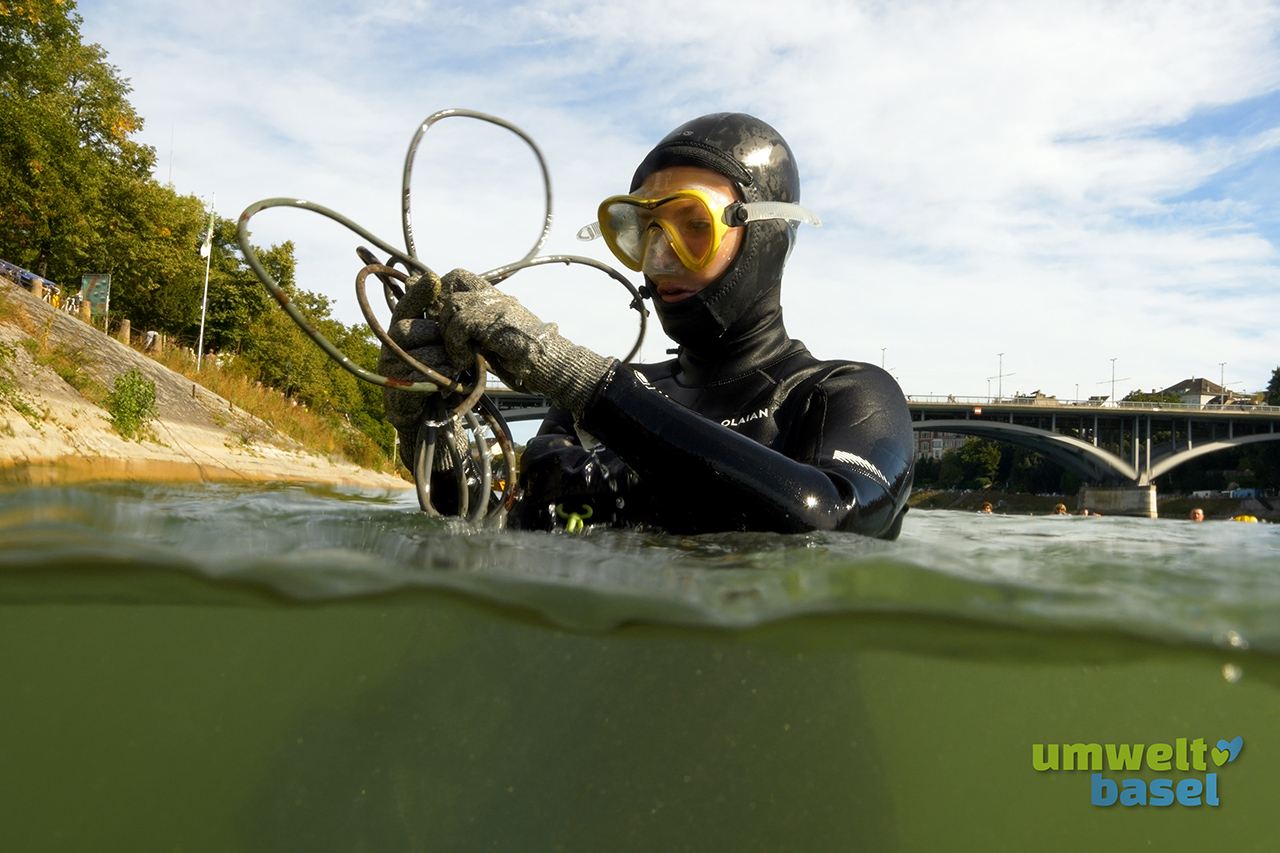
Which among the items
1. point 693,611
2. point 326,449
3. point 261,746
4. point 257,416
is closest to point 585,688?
point 693,611

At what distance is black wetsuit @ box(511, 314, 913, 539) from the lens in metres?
2.72

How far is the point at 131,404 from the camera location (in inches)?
666

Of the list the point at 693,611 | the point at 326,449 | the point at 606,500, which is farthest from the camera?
the point at 326,449

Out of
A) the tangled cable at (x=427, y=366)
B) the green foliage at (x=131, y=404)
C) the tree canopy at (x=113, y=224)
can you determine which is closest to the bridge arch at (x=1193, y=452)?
the tree canopy at (x=113, y=224)

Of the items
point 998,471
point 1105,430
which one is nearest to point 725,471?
point 1105,430

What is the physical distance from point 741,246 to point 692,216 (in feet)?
0.87

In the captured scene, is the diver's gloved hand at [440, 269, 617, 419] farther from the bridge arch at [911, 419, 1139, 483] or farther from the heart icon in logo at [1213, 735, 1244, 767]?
the bridge arch at [911, 419, 1139, 483]

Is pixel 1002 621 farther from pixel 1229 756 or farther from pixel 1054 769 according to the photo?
pixel 1229 756

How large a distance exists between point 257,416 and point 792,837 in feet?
70.3

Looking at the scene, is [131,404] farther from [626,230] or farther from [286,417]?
[626,230]

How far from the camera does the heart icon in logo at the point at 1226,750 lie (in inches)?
134

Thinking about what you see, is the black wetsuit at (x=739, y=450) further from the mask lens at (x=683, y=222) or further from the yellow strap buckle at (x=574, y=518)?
the mask lens at (x=683, y=222)

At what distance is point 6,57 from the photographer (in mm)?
25406

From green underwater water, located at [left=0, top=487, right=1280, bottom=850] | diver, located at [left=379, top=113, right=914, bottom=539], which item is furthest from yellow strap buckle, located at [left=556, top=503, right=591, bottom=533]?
green underwater water, located at [left=0, top=487, right=1280, bottom=850]
